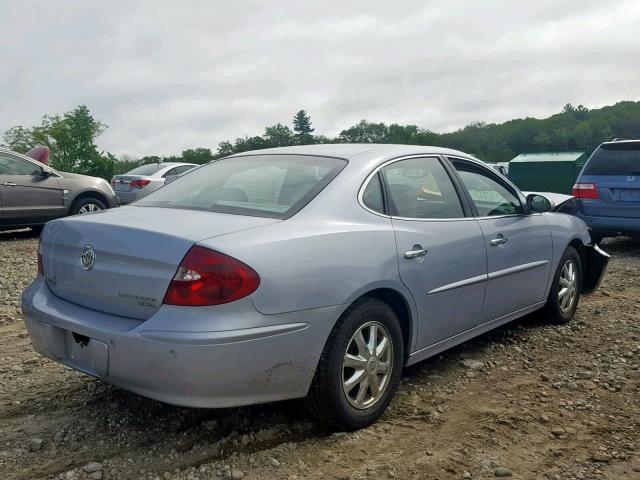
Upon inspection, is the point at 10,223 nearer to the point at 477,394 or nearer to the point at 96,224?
the point at 96,224

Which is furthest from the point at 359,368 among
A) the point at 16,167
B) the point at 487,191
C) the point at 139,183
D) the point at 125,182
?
the point at 125,182

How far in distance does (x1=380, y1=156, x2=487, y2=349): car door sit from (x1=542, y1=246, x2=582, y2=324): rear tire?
1.26 m

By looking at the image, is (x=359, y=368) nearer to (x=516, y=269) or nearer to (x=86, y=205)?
(x=516, y=269)

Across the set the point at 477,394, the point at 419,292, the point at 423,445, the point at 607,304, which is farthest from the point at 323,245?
the point at 607,304

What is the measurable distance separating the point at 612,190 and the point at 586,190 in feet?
1.13

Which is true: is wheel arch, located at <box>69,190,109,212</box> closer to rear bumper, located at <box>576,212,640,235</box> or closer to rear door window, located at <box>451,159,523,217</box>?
rear bumper, located at <box>576,212,640,235</box>

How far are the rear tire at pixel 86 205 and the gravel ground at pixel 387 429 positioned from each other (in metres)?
6.15

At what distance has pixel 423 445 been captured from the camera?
3.12m

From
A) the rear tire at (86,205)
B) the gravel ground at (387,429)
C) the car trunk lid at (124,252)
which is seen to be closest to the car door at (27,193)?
the rear tire at (86,205)

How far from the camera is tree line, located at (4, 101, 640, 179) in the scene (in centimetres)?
3596

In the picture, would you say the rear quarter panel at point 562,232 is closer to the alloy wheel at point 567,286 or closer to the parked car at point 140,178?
the alloy wheel at point 567,286

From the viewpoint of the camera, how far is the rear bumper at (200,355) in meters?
2.67

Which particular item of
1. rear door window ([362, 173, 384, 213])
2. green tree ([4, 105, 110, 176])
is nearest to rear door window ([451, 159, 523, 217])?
rear door window ([362, 173, 384, 213])

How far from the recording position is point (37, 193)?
982 centimetres
